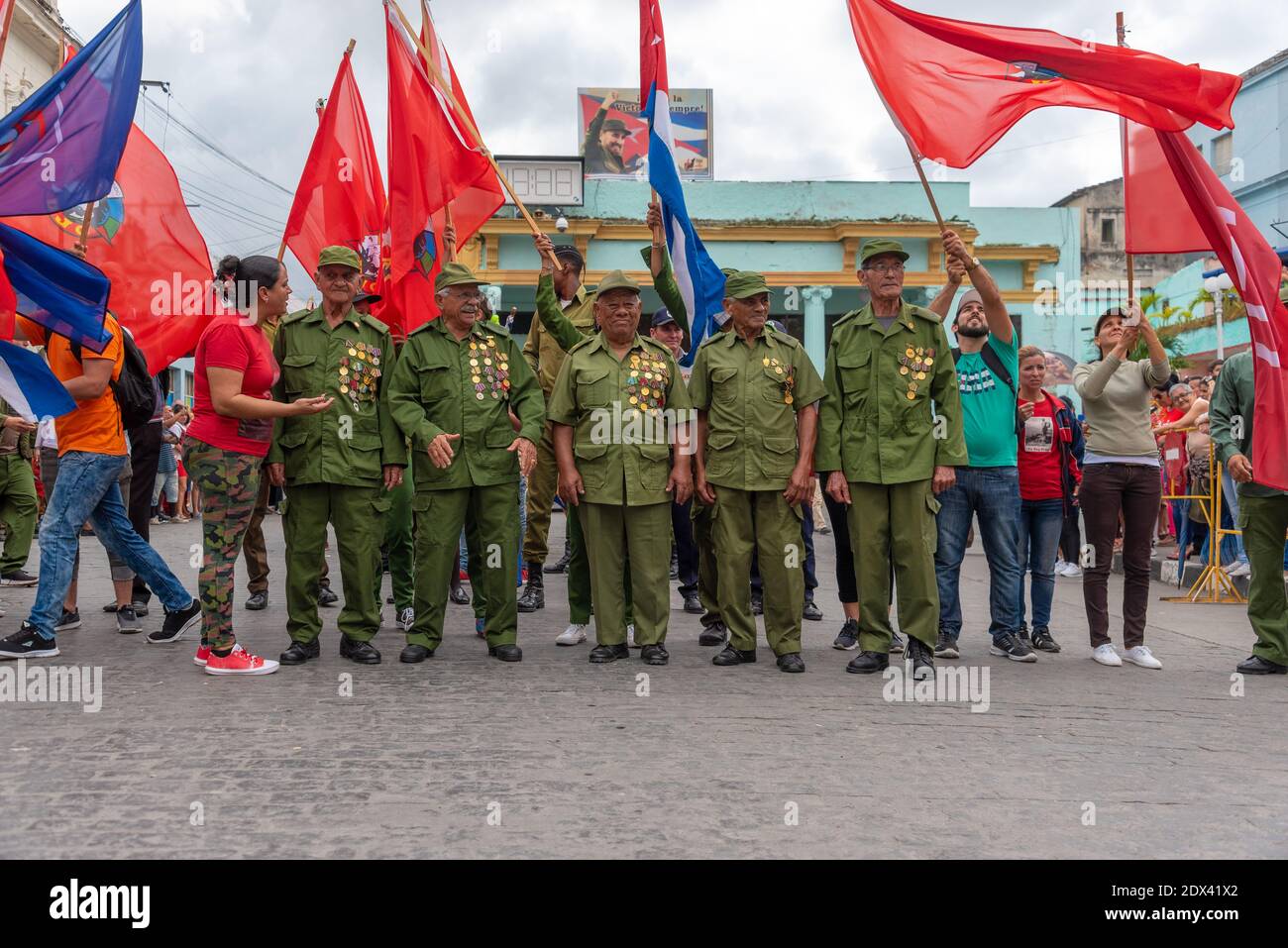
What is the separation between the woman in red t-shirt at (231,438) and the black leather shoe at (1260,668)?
17.3 feet

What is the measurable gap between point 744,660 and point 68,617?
176 inches

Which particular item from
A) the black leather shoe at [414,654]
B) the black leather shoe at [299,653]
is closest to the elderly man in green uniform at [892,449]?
the black leather shoe at [414,654]

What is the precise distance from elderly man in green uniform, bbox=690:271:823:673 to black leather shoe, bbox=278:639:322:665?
87.1 inches

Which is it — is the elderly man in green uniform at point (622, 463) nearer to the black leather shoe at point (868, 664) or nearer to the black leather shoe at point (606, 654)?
the black leather shoe at point (606, 654)

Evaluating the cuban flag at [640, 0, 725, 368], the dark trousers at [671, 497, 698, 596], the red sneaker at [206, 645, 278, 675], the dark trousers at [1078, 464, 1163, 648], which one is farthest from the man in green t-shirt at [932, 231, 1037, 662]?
the red sneaker at [206, 645, 278, 675]

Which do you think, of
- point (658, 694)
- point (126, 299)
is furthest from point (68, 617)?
point (658, 694)

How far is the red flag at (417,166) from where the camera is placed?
7.29 meters

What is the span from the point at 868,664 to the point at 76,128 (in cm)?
506

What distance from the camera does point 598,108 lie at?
31.9 m

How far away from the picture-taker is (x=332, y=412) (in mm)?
6043

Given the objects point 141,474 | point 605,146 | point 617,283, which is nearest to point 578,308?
point 617,283

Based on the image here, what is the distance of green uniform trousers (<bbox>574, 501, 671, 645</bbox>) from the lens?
6234mm

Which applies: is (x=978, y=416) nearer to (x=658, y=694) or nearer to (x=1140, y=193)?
(x=1140, y=193)

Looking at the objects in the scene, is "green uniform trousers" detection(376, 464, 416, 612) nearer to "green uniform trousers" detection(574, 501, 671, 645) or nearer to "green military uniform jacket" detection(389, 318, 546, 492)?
"green military uniform jacket" detection(389, 318, 546, 492)
